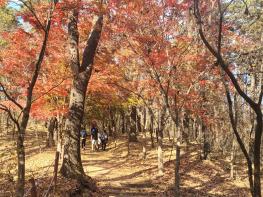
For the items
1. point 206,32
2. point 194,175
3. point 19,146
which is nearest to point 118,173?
point 194,175

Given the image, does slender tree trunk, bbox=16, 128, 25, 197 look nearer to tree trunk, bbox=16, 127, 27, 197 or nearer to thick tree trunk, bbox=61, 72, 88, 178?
tree trunk, bbox=16, 127, 27, 197

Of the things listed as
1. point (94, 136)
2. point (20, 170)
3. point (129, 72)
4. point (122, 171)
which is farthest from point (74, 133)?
point (94, 136)

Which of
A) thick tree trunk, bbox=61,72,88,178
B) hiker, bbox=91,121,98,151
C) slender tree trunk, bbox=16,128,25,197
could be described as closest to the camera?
slender tree trunk, bbox=16,128,25,197

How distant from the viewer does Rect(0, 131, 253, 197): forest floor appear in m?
12.7

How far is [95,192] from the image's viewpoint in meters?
11.8

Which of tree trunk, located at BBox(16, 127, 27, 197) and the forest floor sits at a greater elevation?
tree trunk, located at BBox(16, 127, 27, 197)

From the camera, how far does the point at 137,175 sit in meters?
17.9

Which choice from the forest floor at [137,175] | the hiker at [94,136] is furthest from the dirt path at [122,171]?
the hiker at [94,136]

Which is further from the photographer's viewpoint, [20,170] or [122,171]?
[122,171]

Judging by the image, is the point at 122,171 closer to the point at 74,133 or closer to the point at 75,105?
the point at 74,133

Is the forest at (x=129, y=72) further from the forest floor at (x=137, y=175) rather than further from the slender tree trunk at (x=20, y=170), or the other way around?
the slender tree trunk at (x=20, y=170)

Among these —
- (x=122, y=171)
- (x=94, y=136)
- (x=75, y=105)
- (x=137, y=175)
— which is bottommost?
(x=137, y=175)

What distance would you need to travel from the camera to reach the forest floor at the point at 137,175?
12.7 meters

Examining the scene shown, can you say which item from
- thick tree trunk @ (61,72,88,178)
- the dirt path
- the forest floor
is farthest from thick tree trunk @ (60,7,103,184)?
the dirt path
